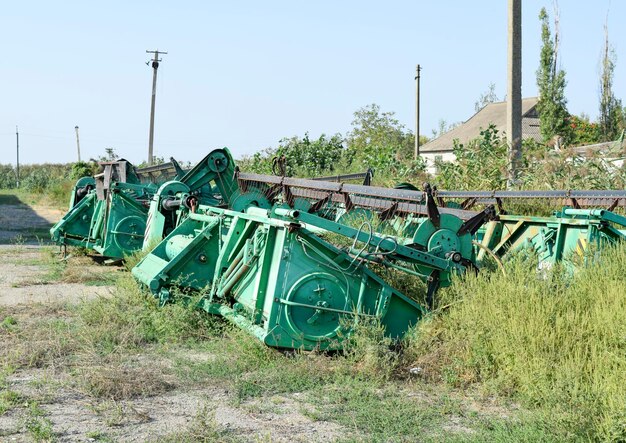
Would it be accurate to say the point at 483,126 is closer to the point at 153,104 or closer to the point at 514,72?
the point at 153,104

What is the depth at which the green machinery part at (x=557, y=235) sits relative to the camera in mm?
7203

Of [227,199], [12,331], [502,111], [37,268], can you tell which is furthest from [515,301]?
[502,111]

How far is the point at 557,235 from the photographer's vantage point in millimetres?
7773

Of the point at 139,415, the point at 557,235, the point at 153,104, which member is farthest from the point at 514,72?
the point at 153,104

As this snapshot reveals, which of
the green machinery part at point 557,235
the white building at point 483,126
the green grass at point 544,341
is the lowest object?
the green grass at point 544,341

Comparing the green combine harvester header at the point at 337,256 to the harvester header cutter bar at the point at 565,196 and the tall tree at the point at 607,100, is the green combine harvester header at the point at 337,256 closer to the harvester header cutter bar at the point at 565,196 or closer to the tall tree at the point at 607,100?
the harvester header cutter bar at the point at 565,196

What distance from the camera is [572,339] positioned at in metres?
5.61

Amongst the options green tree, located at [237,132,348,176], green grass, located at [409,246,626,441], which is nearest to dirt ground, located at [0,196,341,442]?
green grass, located at [409,246,626,441]

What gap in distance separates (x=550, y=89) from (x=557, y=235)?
40296 millimetres

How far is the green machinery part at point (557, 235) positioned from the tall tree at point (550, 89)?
37.8 meters

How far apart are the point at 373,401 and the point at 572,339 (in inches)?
57.8

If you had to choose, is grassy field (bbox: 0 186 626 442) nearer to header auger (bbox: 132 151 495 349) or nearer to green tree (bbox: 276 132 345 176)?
header auger (bbox: 132 151 495 349)

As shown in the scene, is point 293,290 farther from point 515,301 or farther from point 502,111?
point 502,111

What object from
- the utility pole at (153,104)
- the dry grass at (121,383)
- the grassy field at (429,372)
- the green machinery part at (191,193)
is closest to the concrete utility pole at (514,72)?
the green machinery part at (191,193)
